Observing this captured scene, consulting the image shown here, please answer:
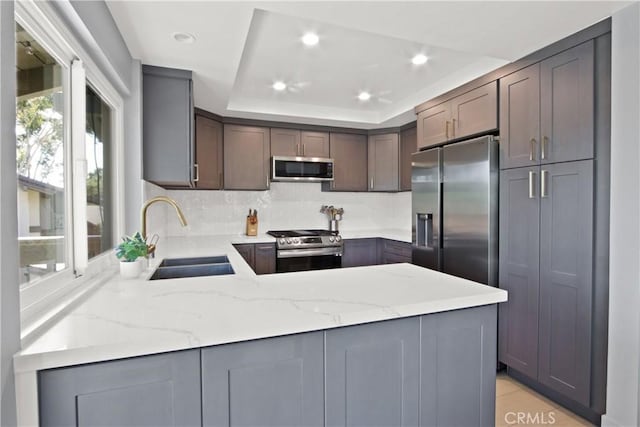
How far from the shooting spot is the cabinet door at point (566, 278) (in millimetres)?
1918

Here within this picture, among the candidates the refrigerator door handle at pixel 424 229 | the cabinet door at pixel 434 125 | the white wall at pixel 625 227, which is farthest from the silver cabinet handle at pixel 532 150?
the refrigerator door handle at pixel 424 229

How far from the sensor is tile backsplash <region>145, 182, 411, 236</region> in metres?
3.88

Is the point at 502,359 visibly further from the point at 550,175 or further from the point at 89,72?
the point at 89,72

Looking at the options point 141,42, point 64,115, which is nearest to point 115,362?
point 64,115

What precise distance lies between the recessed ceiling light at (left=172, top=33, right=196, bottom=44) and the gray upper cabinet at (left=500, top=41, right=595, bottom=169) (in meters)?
2.13

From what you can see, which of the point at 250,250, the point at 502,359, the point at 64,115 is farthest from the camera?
the point at 250,250

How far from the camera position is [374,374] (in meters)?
1.09

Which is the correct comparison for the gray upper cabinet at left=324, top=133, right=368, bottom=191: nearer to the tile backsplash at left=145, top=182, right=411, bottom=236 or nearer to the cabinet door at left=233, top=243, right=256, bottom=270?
the tile backsplash at left=145, top=182, right=411, bottom=236

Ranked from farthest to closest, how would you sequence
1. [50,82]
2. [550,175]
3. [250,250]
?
[250,250]
[550,175]
[50,82]

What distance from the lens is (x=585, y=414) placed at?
200cm

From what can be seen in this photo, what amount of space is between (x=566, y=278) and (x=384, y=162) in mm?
2540

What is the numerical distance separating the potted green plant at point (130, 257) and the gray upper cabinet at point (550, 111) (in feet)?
7.91

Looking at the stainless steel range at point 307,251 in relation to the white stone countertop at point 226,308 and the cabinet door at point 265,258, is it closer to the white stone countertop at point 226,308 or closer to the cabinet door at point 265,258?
the cabinet door at point 265,258

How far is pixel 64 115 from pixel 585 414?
3195 millimetres
